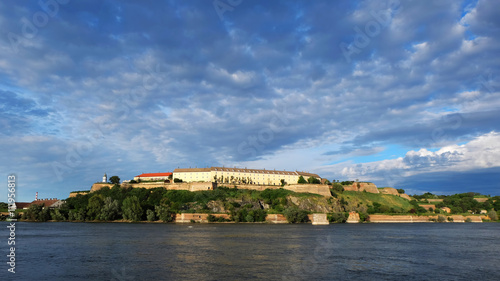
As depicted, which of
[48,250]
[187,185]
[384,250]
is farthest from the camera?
[187,185]

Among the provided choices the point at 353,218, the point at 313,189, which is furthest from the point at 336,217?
the point at 313,189

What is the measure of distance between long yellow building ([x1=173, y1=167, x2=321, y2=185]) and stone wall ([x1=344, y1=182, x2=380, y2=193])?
1413 cm

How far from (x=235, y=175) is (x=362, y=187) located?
37.9 m

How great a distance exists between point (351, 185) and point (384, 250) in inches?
3004

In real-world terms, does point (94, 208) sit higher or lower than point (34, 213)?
higher

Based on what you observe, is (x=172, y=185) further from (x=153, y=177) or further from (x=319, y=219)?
(x=319, y=219)

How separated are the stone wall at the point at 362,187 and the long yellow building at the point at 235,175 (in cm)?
1413

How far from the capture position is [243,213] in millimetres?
73625

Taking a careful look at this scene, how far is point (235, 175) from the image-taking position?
101500 mm

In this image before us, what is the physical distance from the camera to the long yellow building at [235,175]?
97.6m

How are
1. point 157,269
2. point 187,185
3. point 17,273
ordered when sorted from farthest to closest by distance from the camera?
1. point 187,185
2. point 157,269
3. point 17,273

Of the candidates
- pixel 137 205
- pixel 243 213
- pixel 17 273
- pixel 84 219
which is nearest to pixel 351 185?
pixel 243 213

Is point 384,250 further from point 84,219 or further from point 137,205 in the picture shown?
point 84,219

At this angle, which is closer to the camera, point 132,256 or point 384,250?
point 132,256
